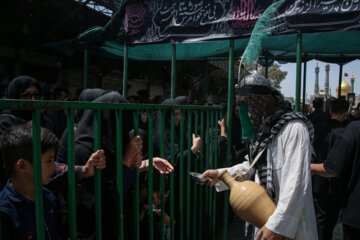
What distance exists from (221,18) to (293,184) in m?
2.32

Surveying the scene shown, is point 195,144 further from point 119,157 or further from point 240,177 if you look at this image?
point 119,157

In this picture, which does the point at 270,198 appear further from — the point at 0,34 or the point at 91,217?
the point at 0,34

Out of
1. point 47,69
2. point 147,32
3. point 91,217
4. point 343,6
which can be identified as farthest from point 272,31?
point 47,69

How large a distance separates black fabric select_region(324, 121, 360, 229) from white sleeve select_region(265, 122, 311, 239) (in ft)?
1.69

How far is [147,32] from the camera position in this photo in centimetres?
396

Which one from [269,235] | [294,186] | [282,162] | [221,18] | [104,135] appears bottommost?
[269,235]

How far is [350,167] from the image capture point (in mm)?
1991

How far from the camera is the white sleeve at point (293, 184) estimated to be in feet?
5.17

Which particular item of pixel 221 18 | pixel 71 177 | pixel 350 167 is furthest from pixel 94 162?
pixel 221 18

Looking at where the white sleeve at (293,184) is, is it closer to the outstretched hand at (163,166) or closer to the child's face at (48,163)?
the outstretched hand at (163,166)

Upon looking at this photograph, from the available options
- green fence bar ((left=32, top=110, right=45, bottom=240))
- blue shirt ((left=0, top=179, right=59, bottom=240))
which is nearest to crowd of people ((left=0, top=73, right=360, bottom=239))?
blue shirt ((left=0, top=179, right=59, bottom=240))

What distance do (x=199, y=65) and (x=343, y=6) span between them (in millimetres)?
7975

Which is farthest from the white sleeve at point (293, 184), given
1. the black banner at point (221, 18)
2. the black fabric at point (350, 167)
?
the black banner at point (221, 18)

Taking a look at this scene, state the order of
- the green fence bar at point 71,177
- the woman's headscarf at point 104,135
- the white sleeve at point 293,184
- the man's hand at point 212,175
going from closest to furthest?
the green fence bar at point 71,177 < the woman's headscarf at point 104,135 < the white sleeve at point 293,184 < the man's hand at point 212,175
